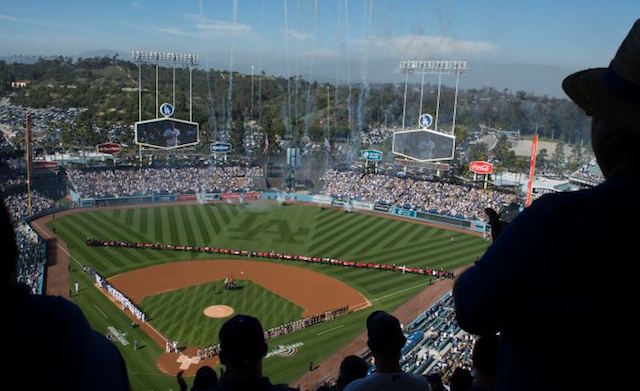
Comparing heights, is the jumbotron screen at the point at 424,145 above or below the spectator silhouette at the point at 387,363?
below

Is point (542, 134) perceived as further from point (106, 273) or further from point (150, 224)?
point (106, 273)

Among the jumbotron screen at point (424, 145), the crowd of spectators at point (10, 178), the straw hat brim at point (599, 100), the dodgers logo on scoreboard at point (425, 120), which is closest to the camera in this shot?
the straw hat brim at point (599, 100)

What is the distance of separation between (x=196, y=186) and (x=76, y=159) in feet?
70.1

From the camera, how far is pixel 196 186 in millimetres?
55062

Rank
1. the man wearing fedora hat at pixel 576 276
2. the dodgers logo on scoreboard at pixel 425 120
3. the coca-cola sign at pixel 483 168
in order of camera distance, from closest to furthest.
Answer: the man wearing fedora hat at pixel 576 276
the coca-cola sign at pixel 483 168
the dodgers logo on scoreboard at pixel 425 120

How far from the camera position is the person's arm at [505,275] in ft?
5.58

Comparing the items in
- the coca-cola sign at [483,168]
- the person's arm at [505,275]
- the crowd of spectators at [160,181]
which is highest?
the person's arm at [505,275]

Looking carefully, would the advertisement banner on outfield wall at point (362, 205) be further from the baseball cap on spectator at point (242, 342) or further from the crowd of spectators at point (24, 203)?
the baseball cap on spectator at point (242, 342)

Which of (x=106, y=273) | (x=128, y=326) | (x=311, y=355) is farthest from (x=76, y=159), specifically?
(x=311, y=355)

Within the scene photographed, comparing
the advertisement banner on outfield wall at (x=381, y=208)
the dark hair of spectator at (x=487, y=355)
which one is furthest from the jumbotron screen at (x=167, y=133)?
the dark hair of spectator at (x=487, y=355)

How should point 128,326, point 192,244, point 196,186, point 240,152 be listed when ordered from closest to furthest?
point 128,326 → point 192,244 → point 196,186 → point 240,152

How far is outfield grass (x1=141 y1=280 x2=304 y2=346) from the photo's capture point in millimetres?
23734

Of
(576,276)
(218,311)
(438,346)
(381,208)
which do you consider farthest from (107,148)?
(576,276)

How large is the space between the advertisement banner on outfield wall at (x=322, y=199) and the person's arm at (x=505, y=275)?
51312mm
